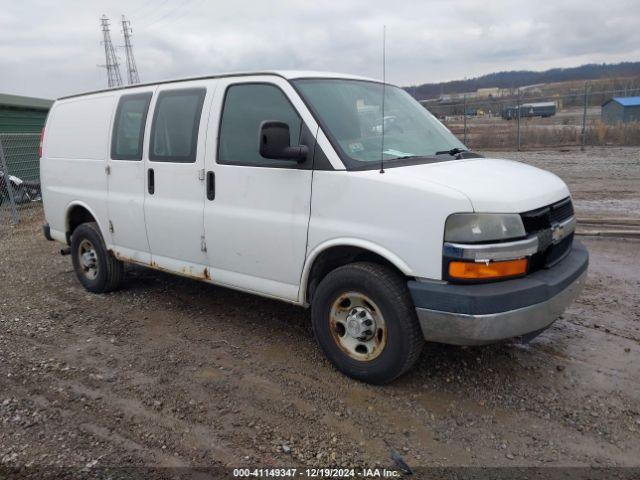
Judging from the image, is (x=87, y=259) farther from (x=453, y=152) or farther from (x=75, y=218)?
(x=453, y=152)

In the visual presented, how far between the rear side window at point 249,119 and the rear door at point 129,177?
3.59 ft

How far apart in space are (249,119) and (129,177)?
1.60 meters

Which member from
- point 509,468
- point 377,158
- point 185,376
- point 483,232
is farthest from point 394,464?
point 377,158

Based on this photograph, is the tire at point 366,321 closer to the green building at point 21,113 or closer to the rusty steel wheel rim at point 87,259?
the rusty steel wheel rim at point 87,259

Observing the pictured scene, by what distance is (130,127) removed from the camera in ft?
16.9

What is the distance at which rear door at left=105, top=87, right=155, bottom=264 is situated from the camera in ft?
16.5

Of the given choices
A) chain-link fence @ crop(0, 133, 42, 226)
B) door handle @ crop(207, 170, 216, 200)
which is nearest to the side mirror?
door handle @ crop(207, 170, 216, 200)

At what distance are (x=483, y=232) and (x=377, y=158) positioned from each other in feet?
3.30

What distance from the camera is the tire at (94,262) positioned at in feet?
18.8

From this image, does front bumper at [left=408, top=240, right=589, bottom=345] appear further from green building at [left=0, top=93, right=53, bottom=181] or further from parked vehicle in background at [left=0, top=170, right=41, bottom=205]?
parked vehicle in background at [left=0, top=170, right=41, bottom=205]

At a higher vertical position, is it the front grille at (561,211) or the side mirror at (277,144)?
the side mirror at (277,144)

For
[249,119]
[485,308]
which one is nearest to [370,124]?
[249,119]

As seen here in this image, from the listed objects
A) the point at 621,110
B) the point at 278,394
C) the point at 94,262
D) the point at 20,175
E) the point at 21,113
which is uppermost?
the point at 21,113

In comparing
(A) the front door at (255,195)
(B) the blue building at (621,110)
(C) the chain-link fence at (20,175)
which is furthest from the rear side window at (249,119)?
(B) the blue building at (621,110)
